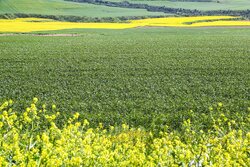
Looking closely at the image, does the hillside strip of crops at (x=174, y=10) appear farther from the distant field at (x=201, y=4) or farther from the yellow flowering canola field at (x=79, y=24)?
the yellow flowering canola field at (x=79, y=24)

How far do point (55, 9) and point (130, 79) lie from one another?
6308 centimetres

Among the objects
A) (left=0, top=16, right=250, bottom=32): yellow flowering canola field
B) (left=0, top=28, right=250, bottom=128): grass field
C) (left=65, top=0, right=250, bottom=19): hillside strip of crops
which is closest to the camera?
(left=0, top=28, right=250, bottom=128): grass field

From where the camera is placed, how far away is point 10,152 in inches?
258

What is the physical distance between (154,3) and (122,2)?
A: 24.8 ft

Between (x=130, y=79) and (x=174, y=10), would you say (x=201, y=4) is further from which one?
(x=130, y=79)

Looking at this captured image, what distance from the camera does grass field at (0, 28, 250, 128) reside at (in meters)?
17.7

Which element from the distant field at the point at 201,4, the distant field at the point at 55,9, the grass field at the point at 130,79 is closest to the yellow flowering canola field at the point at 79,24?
the distant field at the point at 55,9

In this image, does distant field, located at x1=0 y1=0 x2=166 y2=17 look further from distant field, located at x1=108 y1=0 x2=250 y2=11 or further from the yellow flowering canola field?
distant field, located at x1=108 y1=0 x2=250 y2=11

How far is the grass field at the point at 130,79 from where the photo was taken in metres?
17.7

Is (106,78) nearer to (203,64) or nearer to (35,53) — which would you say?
(203,64)

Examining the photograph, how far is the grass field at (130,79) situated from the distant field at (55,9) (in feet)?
140

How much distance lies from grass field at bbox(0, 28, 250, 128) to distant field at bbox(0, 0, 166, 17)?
140 ft

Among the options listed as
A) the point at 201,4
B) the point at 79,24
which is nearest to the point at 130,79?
the point at 79,24

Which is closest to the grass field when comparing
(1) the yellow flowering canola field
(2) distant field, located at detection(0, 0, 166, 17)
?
(1) the yellow flowering canola field
